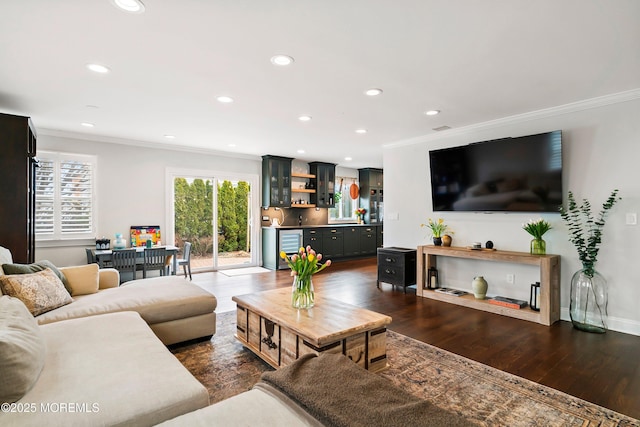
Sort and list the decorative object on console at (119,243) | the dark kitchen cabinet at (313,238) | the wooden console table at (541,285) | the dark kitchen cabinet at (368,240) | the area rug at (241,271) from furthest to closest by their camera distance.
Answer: the dark kitchen cabinet at (368,240), the dark kitchen cabinet at (313,238), the area rug at (241,271), the decorative object on console at (119,243), the wooden console table at (541,285)

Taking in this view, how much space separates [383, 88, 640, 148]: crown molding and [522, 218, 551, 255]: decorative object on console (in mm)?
1312

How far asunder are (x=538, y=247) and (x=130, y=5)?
179 inches

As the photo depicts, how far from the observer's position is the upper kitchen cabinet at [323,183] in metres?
8.25

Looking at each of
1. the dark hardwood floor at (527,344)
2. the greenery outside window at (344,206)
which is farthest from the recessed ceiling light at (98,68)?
the greenery outside window at (344,206)

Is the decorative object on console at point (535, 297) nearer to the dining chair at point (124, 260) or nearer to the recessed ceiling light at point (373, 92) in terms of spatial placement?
the recessed ceiling light at point (373, 92)

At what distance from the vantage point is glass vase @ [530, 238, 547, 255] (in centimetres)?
391

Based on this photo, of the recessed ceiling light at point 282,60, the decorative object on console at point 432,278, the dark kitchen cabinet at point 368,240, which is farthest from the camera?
the dark kitchen cabinet at point 368,240

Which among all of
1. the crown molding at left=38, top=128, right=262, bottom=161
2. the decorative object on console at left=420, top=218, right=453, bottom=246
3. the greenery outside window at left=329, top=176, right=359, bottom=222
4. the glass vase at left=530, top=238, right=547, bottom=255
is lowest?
the glass vase at left=530, top=238, right=547, bottom=255

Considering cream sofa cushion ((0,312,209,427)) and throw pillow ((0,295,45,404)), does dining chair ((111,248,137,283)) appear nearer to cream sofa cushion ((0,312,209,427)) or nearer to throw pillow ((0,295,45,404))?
cream sofa cushion ((0,312,209,427))

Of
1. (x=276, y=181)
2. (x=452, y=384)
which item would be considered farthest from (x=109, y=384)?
(x=276, y=181)

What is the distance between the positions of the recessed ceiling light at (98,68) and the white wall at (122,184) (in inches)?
124

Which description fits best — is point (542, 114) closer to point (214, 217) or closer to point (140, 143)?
point (214, 217)

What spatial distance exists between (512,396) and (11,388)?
2777 mm

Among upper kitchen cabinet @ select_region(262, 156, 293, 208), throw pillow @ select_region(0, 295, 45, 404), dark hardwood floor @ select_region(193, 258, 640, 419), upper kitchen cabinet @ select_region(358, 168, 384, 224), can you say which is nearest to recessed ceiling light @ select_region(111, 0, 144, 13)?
throw pillow @ select_region(0, 295, 45, 404)
